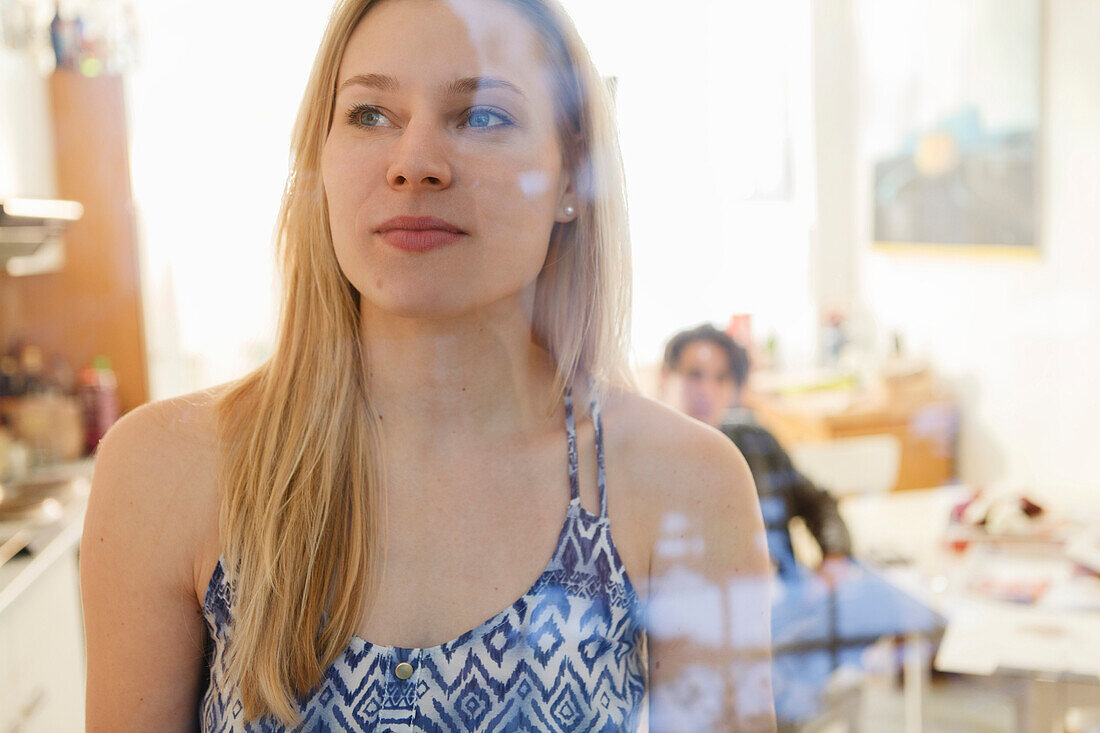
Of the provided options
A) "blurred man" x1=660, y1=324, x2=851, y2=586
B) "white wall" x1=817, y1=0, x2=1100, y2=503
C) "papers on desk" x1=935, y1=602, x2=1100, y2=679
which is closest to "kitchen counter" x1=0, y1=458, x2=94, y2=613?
"blurred man" x1=660, y1=324, x2=851, y2=586

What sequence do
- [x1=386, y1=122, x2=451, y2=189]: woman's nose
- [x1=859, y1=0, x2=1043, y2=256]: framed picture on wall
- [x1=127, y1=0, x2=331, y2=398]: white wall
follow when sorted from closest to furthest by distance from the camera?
[x1=386, y1=122, x2=451, y2=189]: woman's nose → [x1=127, y1=0, x2=331, y2=398]: white wall → [x1=859, y1=0, x2=1043, y2=256]: framed picture on wall

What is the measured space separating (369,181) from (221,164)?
245 millimetres

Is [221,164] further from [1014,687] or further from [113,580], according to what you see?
[1014,687]

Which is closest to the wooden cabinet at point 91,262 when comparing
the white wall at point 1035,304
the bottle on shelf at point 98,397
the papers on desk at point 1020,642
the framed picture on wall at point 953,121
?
the bottle on shelf at point 98,397

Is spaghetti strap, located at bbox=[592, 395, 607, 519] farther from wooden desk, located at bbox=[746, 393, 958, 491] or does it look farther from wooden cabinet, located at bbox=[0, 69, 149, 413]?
wooden desk, located at bbox=[746, 393, 958, 491]

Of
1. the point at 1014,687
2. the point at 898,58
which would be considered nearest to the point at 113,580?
the point at 1014,687

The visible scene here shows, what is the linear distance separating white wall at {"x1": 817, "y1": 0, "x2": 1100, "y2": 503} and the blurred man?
0.41 m

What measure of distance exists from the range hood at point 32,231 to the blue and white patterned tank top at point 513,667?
62 centimetres

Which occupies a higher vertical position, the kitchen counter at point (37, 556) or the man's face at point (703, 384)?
the man's face at point (703, 384)

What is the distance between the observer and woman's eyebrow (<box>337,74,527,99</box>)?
405mm

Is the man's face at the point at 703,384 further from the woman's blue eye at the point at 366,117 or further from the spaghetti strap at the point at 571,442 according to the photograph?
the woman's blue eye at the point at 366,117

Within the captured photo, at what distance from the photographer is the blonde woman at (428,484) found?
0.42 metres

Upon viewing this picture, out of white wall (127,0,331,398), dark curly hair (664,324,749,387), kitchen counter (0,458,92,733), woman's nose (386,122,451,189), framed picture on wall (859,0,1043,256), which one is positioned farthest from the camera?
framed picture on wall (859,0,1043,256)

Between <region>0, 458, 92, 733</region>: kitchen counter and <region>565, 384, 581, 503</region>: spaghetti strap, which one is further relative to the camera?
<region>0, 458, 92, 733</region>: kitchen counter
